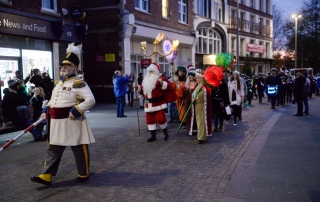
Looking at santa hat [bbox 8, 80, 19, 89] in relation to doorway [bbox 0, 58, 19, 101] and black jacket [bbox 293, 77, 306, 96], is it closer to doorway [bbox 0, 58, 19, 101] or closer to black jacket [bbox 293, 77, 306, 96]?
doorway [bbox 0, 58, 19, 101]

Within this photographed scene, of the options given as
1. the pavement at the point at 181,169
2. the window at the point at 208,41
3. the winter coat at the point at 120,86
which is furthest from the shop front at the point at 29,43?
the window at the point at 208,41

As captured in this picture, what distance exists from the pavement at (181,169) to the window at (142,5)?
13614mm

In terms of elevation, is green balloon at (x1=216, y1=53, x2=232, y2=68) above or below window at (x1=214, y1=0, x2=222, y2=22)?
below

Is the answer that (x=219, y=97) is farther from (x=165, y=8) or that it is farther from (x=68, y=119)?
(x=165, y=8)

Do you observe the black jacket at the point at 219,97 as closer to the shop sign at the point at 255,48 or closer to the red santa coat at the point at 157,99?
the red santa coat at the point at 157,99

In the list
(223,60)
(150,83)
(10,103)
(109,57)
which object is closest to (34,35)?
(109,57)

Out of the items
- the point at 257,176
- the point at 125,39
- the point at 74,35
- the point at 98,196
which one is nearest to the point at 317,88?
the point at 125,39

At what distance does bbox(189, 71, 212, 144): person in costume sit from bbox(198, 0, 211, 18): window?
23.9m

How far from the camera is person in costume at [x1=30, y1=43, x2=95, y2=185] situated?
5371mm

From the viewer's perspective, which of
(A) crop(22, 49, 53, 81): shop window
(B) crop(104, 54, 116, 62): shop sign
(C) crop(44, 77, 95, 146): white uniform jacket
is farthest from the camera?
(B) crop(104, 54, 116, 62): shop sign

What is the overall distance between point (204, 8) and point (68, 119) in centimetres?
2855

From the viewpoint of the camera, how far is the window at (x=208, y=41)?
3247cm

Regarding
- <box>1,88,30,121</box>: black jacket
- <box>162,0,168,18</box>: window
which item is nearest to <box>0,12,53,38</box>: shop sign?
<box>1,88,30,121</box>: black jacket

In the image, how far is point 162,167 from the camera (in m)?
6.46
